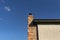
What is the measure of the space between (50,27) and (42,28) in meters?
0.76

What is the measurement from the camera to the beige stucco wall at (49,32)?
36.3ft

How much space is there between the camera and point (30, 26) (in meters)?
12.2

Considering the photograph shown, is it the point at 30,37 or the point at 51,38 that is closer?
the point at 51,38

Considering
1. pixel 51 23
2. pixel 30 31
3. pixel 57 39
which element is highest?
pixel 51 23

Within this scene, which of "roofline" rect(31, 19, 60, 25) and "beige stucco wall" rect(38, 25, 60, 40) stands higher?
"roofline" rect(31, 19, 60, 25)

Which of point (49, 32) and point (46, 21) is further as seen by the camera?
point (46, 21)

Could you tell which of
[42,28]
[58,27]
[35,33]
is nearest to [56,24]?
[58,27]

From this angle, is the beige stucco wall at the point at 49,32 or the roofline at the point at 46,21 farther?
the roofline at the point at 46,21

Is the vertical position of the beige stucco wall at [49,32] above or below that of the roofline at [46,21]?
below

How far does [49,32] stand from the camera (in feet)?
36.7

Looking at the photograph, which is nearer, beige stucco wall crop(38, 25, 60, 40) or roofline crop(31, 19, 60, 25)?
beige stucco wall crop(38, 25, 60, 40)

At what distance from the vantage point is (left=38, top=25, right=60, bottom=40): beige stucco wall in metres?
11.1

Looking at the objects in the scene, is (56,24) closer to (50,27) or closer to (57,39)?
(50,27)

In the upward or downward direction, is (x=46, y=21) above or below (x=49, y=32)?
above
